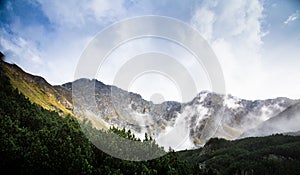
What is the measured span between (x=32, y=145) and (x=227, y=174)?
294ft

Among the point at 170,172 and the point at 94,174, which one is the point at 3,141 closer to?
the point at 94,174

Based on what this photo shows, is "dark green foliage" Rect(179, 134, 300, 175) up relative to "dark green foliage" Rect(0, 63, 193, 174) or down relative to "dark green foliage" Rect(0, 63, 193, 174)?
up

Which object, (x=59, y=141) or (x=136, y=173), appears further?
(x=59, y=141)

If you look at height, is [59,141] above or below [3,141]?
above

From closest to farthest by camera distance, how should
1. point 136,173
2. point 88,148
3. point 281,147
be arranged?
point 136,173
point 88,148
point 281,147

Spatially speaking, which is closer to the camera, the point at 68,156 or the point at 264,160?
the point at 68,156

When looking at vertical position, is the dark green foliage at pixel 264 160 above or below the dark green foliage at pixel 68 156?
above

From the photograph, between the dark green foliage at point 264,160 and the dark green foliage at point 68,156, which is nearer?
the dark green foliage at point 68,156

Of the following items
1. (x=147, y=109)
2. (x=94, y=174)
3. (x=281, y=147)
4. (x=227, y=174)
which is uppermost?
(x=281, y=147)

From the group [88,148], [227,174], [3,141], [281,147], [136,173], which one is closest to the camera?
[136,173]

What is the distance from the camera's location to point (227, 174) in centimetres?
10350

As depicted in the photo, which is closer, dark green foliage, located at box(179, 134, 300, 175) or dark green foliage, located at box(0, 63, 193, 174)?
dark green foliage, located at box(0, 63, 193, 174)

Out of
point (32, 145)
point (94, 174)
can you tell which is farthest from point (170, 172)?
point (32, 145)

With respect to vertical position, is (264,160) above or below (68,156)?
above
